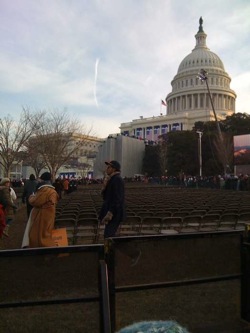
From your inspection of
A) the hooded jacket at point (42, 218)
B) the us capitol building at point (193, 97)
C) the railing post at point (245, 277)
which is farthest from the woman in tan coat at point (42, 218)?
the us capitol building at point (193, 97)

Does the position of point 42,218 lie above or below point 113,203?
below

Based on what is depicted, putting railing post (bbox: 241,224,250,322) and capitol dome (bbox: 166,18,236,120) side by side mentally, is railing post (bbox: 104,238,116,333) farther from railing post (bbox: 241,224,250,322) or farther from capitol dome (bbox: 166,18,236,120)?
capitol dome (bbox: 166,18,236,120)

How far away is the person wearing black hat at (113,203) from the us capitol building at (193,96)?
368 feet

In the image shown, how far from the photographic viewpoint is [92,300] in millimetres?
3359

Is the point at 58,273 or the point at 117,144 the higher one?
the point at 117,144

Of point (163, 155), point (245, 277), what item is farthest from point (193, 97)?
point (245, 277)

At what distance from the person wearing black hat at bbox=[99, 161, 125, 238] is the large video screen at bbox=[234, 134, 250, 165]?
40.5 meters

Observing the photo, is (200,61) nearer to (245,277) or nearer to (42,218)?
(42,218)

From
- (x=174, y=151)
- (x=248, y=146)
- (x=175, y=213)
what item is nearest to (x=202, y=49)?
(x=174, y=151)

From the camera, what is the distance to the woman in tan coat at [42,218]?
5.80 metres

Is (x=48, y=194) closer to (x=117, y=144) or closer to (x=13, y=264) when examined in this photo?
(x=13, y=264)

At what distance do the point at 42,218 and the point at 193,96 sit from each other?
4820 inches

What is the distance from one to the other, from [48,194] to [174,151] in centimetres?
7363

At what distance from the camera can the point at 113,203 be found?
657cm
